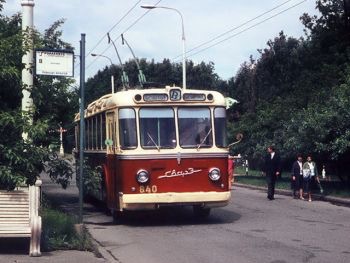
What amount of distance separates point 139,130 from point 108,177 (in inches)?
66.1

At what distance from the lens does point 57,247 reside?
35.4 feet

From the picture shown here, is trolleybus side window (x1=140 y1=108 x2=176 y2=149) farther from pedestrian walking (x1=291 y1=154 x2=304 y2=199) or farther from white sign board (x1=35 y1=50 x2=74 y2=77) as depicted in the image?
pedestrian walking (x1=291 y1=154 x2=304 y2=199)

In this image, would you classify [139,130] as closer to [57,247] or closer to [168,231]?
[168,231]

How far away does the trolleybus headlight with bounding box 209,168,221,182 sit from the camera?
15.2 meters

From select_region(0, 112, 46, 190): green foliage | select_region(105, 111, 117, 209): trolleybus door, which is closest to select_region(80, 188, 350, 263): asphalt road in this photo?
select_region(105, 111, 117, 209): trolleybus door

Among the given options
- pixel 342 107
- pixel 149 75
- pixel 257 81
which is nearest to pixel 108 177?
pixel 342 107

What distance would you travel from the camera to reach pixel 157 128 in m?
15.1

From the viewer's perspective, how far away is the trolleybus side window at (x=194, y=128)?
15.2m

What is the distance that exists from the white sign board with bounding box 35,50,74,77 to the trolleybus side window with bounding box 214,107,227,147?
4.61 m

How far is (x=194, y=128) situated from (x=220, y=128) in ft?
1.90

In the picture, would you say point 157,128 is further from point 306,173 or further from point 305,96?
point 305,96

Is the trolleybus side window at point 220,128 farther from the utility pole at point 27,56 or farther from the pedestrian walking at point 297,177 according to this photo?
the pedestrian walking at point 297,177

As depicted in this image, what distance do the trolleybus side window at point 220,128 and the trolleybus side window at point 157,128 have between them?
0.94 meters

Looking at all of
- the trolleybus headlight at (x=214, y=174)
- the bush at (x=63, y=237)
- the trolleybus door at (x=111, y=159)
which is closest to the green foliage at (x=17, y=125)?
the bush at (x=63, y=237)
